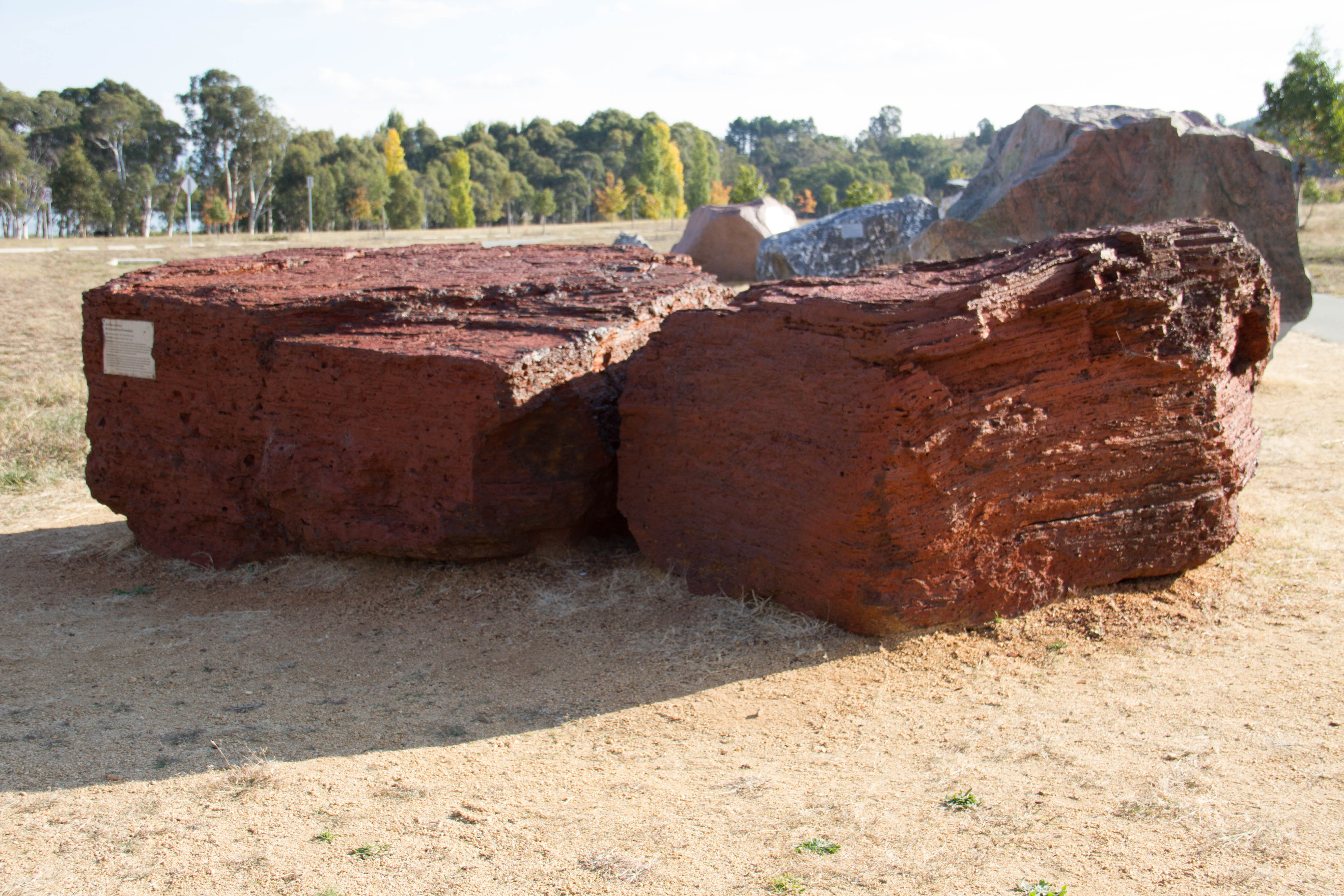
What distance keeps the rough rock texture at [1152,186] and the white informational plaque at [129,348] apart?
7068 millimetres

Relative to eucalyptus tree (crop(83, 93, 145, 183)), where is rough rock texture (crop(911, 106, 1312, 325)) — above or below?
below

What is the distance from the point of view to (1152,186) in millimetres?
8625

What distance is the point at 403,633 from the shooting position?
454 centimetres

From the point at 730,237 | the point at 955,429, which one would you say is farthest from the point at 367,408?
the point at 730,237

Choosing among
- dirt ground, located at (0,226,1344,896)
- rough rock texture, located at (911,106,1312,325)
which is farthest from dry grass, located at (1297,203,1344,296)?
dirt ground, located at (0,226,1344,896)

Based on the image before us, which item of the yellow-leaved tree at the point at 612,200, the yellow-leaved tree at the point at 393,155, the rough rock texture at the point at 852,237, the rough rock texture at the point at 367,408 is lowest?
the rough rock texture at the point at 367,408

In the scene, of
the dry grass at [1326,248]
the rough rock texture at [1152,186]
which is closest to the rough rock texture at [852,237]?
the rough rock texture at [1152,186]

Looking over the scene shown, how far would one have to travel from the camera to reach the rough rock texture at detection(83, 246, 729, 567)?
4766 mm

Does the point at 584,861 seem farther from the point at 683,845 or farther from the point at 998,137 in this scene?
the point at 998,137

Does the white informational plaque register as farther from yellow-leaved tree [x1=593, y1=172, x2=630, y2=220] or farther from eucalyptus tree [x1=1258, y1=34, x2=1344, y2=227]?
yellow-leaved tree [x1=593, y1=172, x2=630, y2=220]

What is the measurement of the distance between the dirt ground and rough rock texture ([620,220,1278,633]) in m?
0.25

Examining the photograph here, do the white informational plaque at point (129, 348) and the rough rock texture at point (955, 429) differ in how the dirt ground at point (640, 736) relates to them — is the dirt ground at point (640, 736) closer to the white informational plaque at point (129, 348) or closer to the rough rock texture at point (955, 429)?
the rough rock texture at point (955, 429)

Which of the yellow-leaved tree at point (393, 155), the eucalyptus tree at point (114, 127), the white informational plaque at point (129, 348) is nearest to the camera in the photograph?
the white informational plaque at point (129, 348)

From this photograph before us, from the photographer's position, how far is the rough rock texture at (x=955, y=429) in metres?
3.97
